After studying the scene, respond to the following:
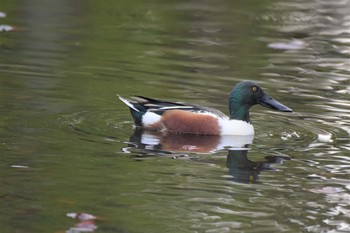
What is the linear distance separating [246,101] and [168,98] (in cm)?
128

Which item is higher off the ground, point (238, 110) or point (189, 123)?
point (238, 110)

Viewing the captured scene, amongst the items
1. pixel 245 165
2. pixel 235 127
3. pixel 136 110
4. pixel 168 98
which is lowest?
pixel 245 165

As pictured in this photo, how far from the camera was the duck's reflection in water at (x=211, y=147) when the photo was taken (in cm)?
954

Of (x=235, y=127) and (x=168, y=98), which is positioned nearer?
(x=235, y=127)

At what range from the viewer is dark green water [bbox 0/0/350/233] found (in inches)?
319

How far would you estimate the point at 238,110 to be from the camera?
37.2ft

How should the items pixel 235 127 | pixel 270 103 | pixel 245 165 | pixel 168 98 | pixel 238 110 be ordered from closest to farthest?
1. pixel 245 165
2. pixel 235 127
3. pixel 238 110
4. pixel 270 103
5. pixel 168 98

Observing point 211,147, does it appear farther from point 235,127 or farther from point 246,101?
point 246,101

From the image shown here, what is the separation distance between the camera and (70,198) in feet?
27.2

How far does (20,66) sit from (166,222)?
5969 mm

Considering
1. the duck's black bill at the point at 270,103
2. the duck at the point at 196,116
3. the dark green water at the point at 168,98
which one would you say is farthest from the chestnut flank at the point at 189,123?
the duck's black bill at the point at 270,103

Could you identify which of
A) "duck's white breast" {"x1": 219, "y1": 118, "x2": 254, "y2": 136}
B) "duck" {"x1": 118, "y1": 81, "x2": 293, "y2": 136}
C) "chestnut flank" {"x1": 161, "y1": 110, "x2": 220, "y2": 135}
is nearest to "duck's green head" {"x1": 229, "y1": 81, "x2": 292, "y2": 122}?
"duck" {"x1": 118, "y1": 81, "x2": 293, "y2": 136}

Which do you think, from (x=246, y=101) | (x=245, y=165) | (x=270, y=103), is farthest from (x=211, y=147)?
(x=270, y=103)

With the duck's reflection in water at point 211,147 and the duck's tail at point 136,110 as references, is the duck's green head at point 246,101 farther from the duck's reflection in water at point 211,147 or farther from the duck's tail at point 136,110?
the duck's tail at point 136,110
